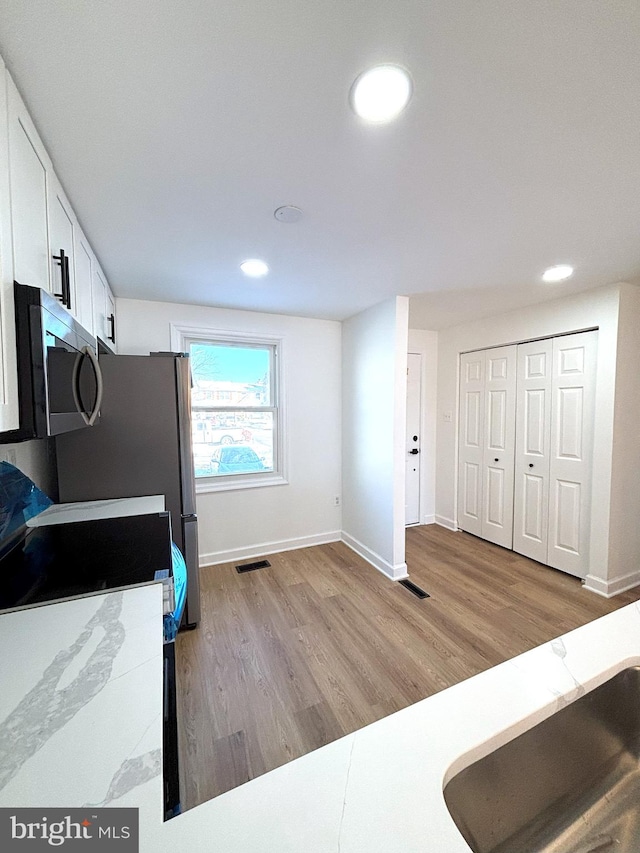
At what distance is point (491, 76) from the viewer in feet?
2.91

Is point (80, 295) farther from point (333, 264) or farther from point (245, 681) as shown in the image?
point (245, 681)

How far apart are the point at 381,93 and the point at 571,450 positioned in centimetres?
288

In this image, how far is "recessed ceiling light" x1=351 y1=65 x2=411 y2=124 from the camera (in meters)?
0.88

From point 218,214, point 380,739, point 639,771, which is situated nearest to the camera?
point 380,739

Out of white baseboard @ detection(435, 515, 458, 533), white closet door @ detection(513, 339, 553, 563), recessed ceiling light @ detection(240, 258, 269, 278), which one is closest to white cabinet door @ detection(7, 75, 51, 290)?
recessed ceiling light @ detection(240, 258, 269, 278)

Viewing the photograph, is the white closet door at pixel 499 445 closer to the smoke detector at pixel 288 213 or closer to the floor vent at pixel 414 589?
the floor vent at pixel 414 589

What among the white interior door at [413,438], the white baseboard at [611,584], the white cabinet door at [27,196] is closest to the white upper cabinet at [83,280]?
the white cabinet door at [27,196]

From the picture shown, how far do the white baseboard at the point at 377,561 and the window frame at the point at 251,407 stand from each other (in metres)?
0.95

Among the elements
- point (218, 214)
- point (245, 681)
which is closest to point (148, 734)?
point (245, 681)

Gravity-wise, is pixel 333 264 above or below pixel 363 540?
above

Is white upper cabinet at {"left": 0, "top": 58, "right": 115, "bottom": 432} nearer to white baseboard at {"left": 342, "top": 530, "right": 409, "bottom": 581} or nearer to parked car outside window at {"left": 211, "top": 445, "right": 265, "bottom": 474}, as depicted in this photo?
parked car outside window at {"left": 211, "top": 445, "right": 265, "bottom": 474}

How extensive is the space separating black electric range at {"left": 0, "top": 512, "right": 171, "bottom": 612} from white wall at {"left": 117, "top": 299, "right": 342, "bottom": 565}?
4.93 ft

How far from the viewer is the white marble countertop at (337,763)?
427mm

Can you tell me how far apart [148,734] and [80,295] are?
1.76 meters
